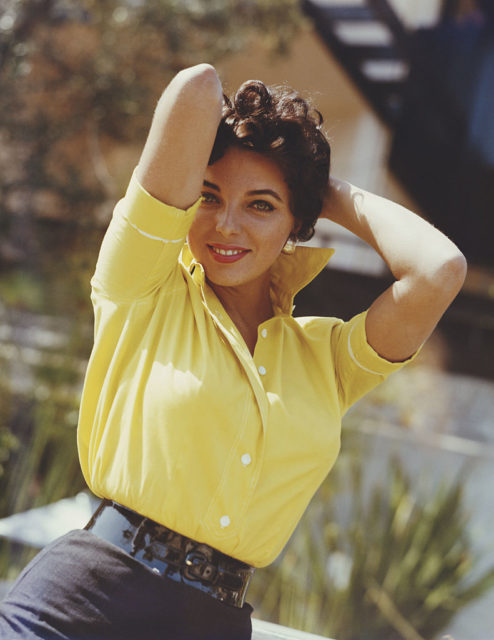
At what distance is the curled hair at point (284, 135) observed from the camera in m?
1.43

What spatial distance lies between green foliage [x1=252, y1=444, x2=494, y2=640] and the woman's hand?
6.61 feet

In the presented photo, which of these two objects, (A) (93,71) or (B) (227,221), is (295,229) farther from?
(A) (93,71)

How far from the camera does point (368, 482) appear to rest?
395cm

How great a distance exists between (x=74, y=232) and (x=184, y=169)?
359cm

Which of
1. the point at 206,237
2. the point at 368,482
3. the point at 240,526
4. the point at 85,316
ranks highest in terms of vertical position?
the point at 206,237

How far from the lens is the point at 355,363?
1.55 meters

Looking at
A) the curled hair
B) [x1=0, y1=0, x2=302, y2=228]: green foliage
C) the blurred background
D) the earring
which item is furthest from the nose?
[x1=0, y1=0, x2=302, y2=228]: green foliage

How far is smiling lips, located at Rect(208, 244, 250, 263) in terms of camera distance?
143 cm

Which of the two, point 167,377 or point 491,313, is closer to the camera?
point 167,377

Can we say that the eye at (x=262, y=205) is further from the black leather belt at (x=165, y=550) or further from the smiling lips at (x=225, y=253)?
the black leather belt at (x=165, y=550)

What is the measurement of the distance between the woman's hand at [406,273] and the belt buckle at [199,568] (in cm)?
53

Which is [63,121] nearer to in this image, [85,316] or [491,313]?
[85,316]

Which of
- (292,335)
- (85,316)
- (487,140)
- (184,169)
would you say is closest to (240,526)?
(292,335)

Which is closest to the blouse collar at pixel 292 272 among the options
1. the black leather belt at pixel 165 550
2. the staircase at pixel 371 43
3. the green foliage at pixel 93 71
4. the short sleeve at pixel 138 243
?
the short sleeve at pixel 138 243
